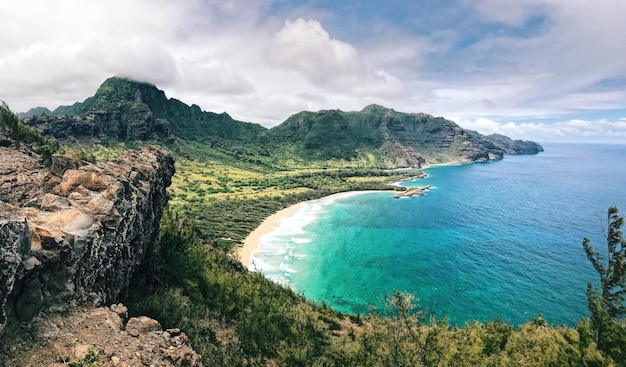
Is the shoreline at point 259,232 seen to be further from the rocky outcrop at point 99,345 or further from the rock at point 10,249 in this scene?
the rock at point 10,249

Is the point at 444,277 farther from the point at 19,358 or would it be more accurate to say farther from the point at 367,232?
the point at 19,358

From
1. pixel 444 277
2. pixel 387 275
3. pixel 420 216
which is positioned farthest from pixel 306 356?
pixel 420 216

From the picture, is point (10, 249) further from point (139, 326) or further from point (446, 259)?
point (446, 259)

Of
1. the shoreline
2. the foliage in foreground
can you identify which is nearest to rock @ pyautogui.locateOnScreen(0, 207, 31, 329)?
the foliage in foreground

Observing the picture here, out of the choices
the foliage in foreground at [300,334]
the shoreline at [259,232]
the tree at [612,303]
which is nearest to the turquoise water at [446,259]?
the shoreline at [259,232]

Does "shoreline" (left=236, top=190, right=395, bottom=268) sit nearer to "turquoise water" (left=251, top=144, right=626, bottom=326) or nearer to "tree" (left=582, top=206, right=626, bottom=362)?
"turquoise water" (left=251, top=144, right=626, bottom=326)

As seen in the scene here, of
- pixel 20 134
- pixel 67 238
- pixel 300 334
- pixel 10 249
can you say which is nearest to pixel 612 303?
pixel 300 334
